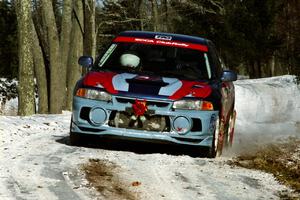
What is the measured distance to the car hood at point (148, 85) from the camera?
7973 millimetres

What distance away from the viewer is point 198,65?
917 centimetres

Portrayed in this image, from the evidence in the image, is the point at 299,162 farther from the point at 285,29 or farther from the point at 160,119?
the point at 285,29

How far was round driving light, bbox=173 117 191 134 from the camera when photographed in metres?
7.97

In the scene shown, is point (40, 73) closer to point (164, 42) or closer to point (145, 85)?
point (164, 42)

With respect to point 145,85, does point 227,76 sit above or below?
above

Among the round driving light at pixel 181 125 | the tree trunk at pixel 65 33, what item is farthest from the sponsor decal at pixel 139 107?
the tree trunk at pixel 65 33

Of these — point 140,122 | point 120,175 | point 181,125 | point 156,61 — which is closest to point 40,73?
point 156,61

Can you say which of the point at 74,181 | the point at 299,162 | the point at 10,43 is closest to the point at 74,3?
the point at 10,43

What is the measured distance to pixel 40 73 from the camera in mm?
16641

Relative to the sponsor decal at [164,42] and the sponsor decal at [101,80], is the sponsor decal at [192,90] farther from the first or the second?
the sponsor decal at [164,42]

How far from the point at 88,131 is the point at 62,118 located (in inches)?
229

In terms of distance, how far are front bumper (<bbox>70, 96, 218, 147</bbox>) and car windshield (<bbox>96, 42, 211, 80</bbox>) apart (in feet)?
2.59

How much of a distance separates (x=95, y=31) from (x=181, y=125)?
2986 cm

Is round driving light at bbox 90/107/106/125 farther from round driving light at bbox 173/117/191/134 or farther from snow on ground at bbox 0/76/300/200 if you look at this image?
round driving light at bbox 173/117/191/134
